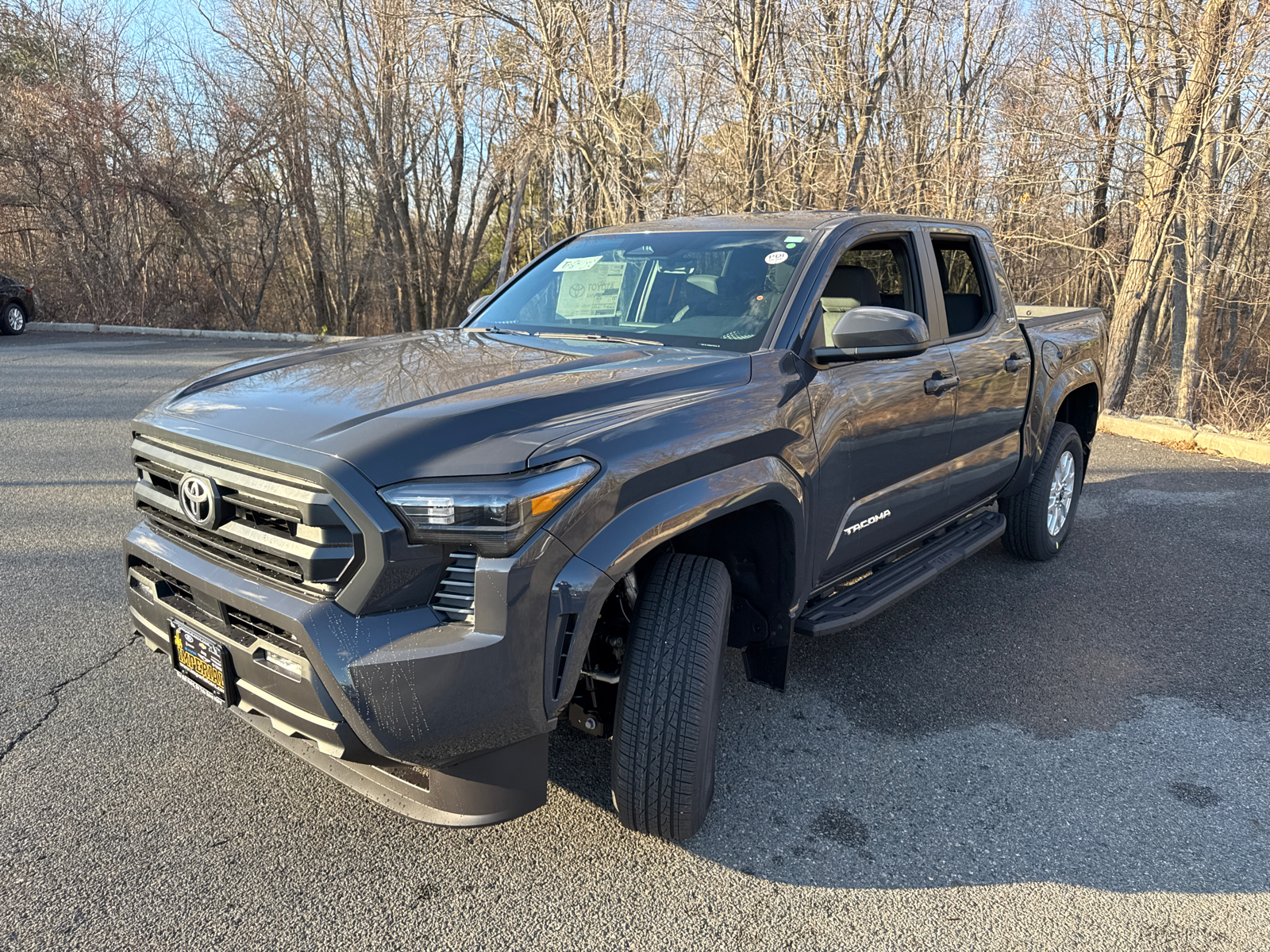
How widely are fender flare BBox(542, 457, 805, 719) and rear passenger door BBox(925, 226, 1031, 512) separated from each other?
70.6 inches

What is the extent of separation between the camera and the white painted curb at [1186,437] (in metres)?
8.13

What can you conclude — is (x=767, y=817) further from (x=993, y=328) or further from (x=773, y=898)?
(x=993, y=328)

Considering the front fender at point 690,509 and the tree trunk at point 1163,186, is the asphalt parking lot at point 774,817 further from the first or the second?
the tree trunk at point 1163,186

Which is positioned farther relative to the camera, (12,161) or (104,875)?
(12,161)

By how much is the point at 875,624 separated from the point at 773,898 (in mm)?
2117

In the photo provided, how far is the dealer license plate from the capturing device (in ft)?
7.83

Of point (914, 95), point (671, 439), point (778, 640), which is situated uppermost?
point (914, 95)

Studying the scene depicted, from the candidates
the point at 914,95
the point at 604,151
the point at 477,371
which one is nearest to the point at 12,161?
the point at 604,151

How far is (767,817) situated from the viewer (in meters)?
2.81

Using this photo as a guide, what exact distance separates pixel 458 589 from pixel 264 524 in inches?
24.1

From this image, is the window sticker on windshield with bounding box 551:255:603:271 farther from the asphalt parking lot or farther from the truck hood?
the asphalt parking lot

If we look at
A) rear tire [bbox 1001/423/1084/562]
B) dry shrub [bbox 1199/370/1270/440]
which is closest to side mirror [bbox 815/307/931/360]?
rear tire [bbox 1001/423/1084/562]

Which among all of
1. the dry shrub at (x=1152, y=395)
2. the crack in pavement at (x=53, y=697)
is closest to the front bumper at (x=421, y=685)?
the crack in pavement at (x=53, y=697)

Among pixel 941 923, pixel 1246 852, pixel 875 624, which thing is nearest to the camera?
pixel 941 923
